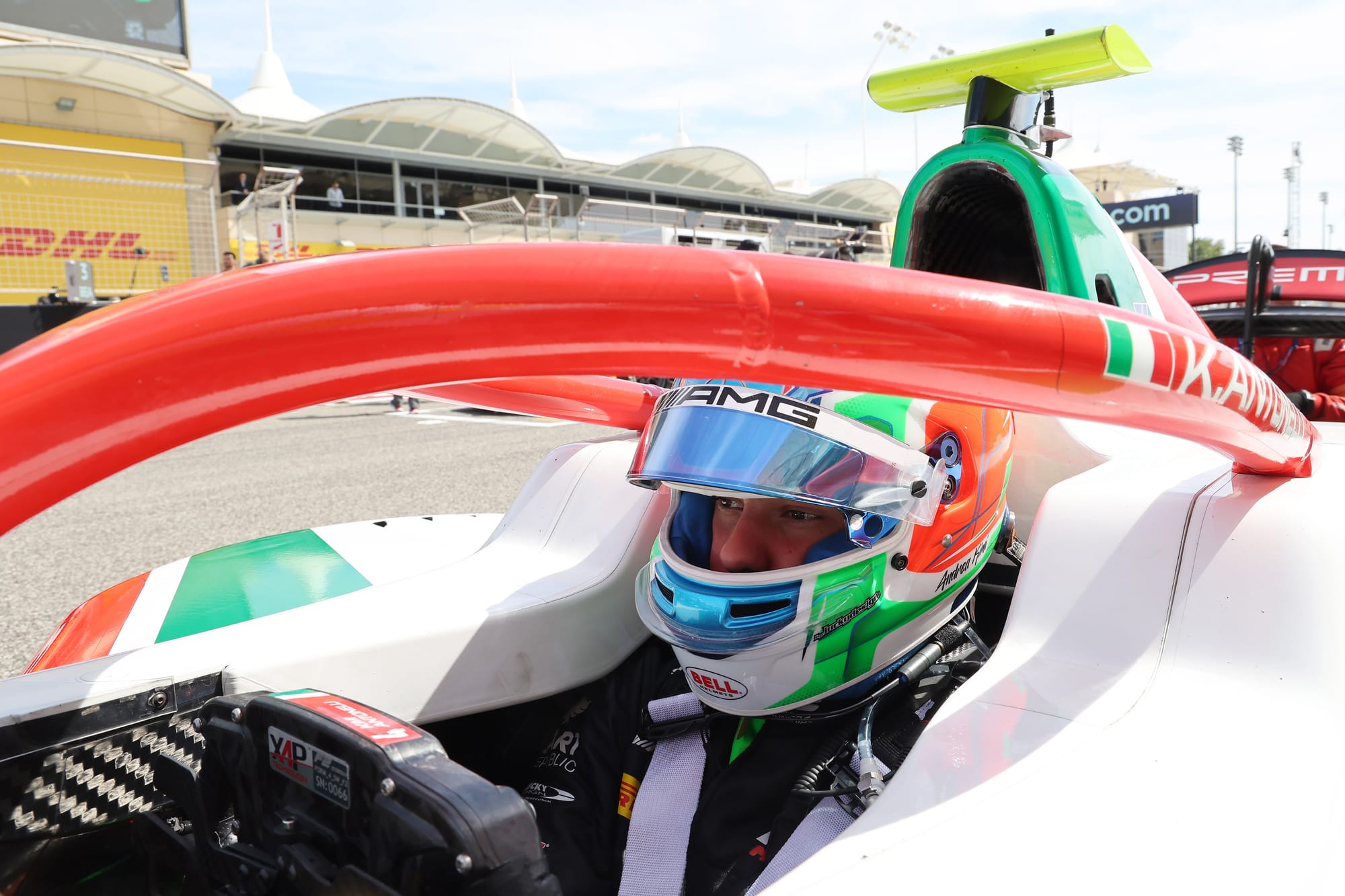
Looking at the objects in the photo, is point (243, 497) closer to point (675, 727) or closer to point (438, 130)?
point (675, 727)

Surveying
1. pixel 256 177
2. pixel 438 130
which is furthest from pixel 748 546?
pixel 438 130

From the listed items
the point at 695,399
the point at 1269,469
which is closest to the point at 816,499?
the point at 695,399

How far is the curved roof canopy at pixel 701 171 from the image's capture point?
28.2 meters

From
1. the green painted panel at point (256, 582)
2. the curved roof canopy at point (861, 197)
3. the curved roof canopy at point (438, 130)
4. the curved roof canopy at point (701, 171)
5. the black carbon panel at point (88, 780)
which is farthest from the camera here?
the curved roof canopy at point (861, 197)

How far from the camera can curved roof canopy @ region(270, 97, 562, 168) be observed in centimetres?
2128

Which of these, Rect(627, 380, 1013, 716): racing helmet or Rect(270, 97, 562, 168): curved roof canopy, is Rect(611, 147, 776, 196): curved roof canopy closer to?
Rect(270, 97, 562, 168): curved roof canopy

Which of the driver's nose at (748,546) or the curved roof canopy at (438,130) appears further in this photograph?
the curved roof canopy at (438,130)

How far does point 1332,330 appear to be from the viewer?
11.5ft

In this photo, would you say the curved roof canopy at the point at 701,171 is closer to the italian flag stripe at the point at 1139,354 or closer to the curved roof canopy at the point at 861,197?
the curved roof canopy at the point at 861,197

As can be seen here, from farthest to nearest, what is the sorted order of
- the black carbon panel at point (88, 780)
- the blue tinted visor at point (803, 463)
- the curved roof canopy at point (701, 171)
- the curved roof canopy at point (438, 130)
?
1. the curved roof canopy at point (701, 171)
2. the curved roof canopy at point (438, 130)
3. the blue tinted visor at point (803, 463)
4. the black carbon panel at point (88, 780)

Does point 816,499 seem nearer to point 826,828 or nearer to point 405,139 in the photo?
point 826,828

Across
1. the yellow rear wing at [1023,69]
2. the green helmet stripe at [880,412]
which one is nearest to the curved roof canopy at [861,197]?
the yellow rear wing at [1023,69]

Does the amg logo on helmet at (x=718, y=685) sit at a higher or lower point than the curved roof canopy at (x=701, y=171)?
lower

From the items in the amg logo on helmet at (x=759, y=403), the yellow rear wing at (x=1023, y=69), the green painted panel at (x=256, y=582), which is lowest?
the green painted panel at (x=256, y=582)
